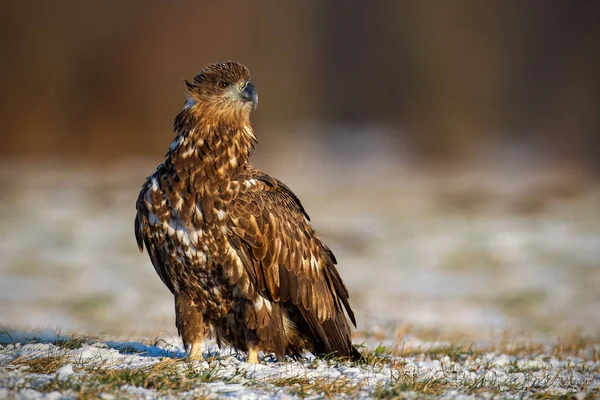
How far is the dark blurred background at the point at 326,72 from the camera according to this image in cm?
4009

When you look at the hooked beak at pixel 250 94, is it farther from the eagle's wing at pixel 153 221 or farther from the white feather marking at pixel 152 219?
the white feather marking at pixel 152 219

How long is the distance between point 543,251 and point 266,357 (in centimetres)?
1185

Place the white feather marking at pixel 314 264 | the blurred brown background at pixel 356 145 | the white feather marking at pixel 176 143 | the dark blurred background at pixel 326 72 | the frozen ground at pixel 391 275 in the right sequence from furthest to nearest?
1. the dark blurred background at pixel 326 72
2. the blurred brown background at pixel 356 145
3. the white feather marking at pixel 314 264
4. the white feather marking at pixel 176 143
5. the frozen ground at pixel 391 275

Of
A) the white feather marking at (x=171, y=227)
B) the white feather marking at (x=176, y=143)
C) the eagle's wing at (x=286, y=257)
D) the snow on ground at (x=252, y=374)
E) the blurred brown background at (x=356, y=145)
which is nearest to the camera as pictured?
the snow on ground at (x=252, y=374)

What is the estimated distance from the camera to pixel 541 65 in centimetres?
6347

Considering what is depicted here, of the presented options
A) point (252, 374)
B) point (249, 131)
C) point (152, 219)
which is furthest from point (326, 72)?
point (252, 374)

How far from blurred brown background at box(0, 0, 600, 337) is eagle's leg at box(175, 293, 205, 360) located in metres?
2.21

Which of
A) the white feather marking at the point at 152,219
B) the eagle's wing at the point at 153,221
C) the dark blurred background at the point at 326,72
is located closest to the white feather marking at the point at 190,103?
the eagle's wing at the point at 153,221

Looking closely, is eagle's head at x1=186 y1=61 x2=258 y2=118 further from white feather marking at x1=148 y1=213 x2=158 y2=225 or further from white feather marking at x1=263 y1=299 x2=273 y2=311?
white feather marking at x1=263 y1=299 x2=273 y2=311

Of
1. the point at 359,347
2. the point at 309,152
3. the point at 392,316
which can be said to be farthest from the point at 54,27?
the point at 359,347

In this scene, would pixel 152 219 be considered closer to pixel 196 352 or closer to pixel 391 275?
pixel 196 352

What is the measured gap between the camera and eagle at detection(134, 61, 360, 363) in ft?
22.1

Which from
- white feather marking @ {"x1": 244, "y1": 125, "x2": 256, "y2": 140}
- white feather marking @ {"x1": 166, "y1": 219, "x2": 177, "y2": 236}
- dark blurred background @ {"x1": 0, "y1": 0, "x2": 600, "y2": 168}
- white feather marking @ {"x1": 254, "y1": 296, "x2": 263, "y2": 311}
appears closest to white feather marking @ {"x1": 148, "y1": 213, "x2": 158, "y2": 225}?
white feather marking @ {"x1": 166, "y1": 219, "x2": 177, "y2": 236}

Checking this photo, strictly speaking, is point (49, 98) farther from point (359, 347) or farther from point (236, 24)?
point (359, 347)
